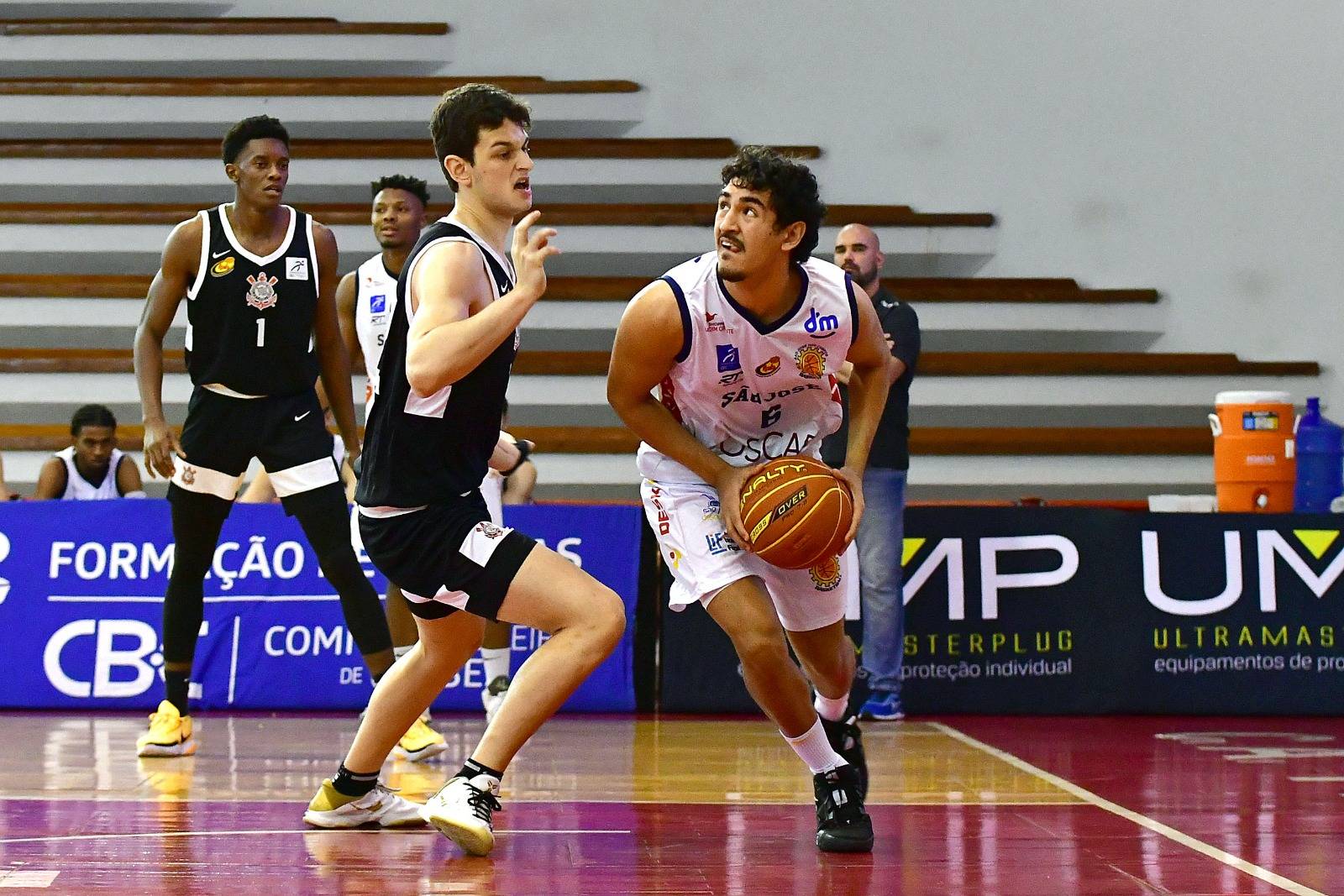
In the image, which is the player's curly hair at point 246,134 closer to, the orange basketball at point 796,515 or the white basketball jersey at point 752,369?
the white basketball jersey at point 752,369

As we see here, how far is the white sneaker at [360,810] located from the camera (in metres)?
4.05

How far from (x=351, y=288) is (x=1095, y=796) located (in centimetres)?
317

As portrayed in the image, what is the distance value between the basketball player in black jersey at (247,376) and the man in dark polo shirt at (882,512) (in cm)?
216

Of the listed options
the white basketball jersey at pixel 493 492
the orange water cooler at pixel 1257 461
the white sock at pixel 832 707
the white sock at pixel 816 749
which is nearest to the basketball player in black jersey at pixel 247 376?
the white basketball jersey at pixel 493 492

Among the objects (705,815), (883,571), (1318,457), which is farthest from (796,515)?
(1318,457)

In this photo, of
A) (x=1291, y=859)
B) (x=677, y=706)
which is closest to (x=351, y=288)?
(x=677, y=706)

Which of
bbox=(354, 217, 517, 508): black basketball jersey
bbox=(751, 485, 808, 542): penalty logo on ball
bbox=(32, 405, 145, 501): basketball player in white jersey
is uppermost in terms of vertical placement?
bbox=(32, 405, 145, 501): basketball player in white jersey

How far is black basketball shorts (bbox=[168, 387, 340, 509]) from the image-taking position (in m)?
5.41

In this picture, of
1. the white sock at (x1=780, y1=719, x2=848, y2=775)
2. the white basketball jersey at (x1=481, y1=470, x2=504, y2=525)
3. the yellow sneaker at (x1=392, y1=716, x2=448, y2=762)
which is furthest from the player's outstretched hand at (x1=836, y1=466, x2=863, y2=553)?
the white basketball jersey at (x1=481, y1=470, x2=504, y2=525)

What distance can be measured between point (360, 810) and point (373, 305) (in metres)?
2.25

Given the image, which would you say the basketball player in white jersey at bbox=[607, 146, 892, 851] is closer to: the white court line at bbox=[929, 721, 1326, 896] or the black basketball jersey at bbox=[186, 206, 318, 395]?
the white court line at bbox=[929, 721, 1326, 896]

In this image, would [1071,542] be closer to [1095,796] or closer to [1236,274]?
[1095,796]

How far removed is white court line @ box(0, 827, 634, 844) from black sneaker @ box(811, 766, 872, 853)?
20.4 inches

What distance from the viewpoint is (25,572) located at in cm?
708
